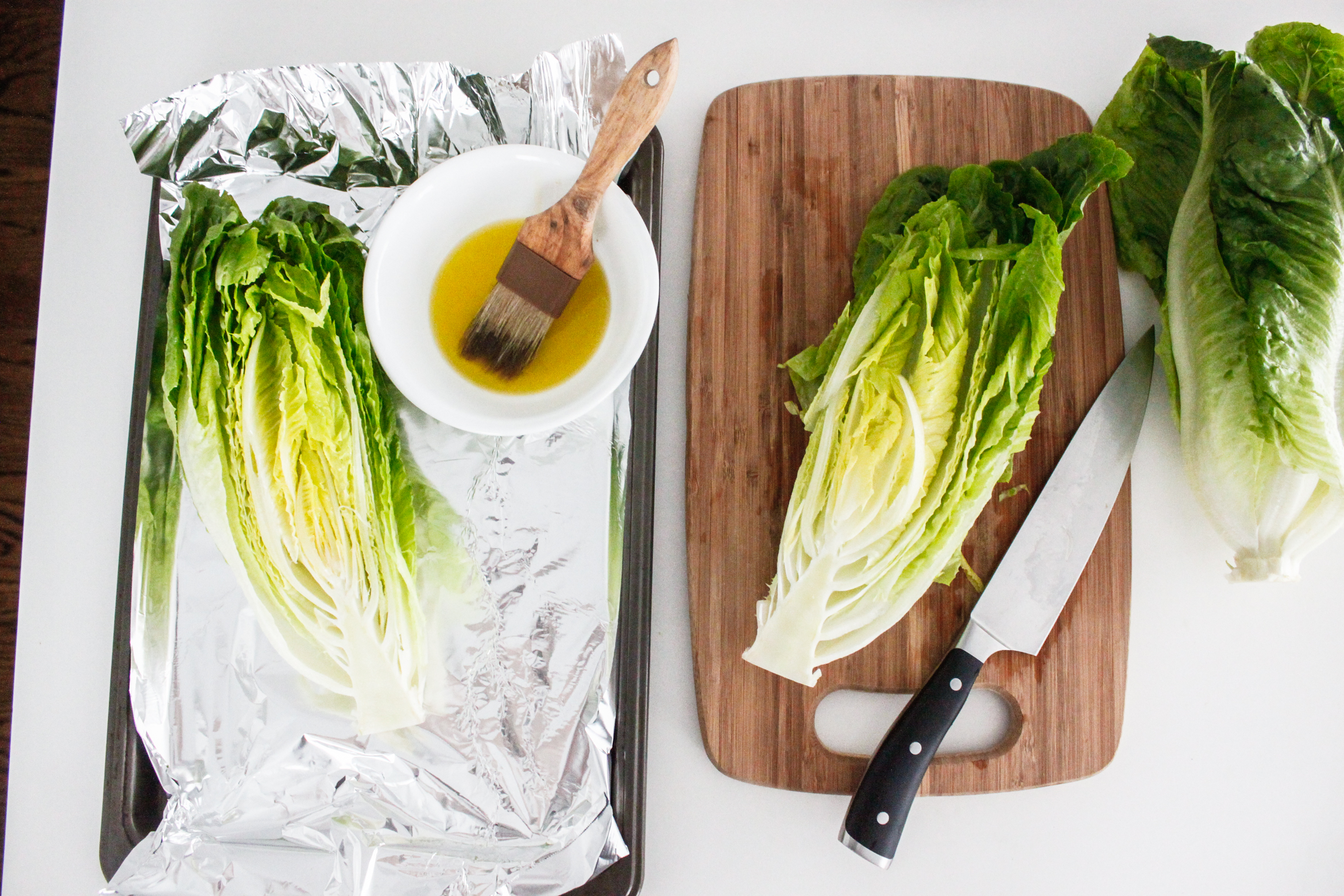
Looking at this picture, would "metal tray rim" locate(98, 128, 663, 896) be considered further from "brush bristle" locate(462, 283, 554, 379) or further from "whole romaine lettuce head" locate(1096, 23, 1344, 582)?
"whole romaine lettuce head" locate(1096, 23, 1344, 582)

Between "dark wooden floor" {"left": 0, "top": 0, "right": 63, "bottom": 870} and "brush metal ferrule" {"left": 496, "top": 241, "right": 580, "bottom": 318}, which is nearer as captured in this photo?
"brush metal ferrule" {"left": 496, "top": 241, "right": 580, "bottom": 318}

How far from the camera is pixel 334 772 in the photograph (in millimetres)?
1031

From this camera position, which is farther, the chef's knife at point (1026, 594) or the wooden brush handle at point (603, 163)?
the chef's knife at point (1026, 594)

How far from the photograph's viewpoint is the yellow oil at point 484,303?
41.5 inches

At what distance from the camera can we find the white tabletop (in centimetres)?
114

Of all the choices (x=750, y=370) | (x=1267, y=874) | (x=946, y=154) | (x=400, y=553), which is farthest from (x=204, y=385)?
(x=1267, y=874)

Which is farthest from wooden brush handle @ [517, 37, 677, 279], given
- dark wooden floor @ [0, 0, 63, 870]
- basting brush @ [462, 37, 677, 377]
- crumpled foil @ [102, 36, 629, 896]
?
dark wooden floor @ [0, 0, 63, 870]

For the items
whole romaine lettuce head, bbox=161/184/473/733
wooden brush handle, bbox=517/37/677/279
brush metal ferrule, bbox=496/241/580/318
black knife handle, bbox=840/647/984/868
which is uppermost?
wooden brush handle, bbox=517/37/677/279

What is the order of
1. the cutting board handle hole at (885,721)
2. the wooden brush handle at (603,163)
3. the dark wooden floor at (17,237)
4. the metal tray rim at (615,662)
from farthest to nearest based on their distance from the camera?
the dark wooden floor at (17,237) < the cutting board handle hole at (885,721) < the metal tray rim at (615,662) < the wooden brush handle at (603,163)

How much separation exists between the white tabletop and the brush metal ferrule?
233 mm

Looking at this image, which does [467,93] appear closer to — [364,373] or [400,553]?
[364,373]

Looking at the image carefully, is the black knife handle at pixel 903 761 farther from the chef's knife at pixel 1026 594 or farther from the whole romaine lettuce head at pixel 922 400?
the whole romaine lettuce head at pixel 922 400

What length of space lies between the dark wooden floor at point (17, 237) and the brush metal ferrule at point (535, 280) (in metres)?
1.08

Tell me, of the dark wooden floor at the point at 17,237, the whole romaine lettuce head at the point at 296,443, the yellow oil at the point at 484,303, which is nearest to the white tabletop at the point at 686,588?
the yellow oil at the point at 484,303
